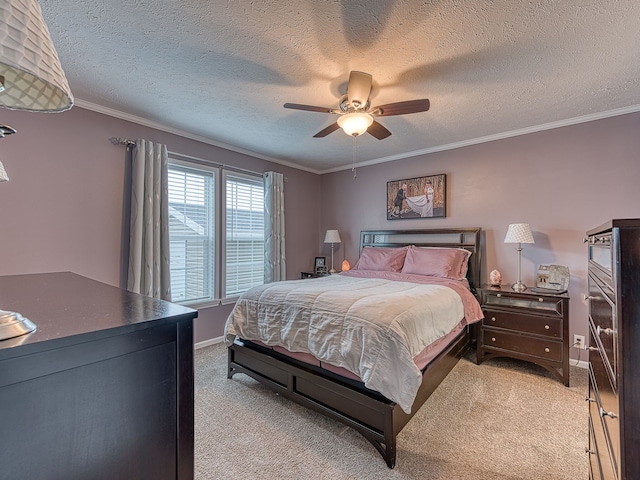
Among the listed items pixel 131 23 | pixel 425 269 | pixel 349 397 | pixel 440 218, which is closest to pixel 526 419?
pixel 349 397

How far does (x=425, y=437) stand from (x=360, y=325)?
2.95ft

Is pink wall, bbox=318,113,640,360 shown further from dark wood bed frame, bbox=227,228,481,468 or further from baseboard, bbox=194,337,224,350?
baseboard, bbox=194,337,224,350

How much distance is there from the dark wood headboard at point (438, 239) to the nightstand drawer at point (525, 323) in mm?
447

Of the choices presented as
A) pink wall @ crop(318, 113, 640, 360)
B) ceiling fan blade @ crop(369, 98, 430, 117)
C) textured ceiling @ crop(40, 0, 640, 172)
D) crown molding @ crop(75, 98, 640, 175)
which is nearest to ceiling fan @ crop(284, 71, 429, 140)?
ceiling fan blade @ crop(369, 98, 430, 117)

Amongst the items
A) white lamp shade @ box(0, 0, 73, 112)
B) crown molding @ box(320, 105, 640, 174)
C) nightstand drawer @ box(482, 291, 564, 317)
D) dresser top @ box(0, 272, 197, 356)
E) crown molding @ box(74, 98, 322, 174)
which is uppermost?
crown molding @ box(74, 98, 322, 174)

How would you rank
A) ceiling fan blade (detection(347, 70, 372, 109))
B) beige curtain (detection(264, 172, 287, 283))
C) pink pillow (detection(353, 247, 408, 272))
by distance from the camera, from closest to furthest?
ceiling fan blade (detection(347, 70, 372, 109)) < pink pillow (detection(353, 247, 408, 272)) < beige curtain (detection(264, 172, 287, 283))

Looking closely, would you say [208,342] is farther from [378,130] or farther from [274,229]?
[378,130]

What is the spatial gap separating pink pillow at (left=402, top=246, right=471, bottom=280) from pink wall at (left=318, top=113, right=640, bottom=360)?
1.39 ft

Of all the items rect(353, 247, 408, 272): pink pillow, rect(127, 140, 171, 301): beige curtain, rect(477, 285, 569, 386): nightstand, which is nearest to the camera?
rect(477, 285, 569, 386): nightstand

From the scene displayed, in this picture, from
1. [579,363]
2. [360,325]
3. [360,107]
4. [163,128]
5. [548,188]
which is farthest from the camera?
[163,128]

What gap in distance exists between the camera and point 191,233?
12.0 feet

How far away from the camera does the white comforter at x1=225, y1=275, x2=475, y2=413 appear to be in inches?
69.6

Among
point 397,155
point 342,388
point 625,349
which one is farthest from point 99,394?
point 397,155

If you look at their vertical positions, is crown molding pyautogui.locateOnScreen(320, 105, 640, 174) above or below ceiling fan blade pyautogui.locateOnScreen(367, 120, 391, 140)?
above
